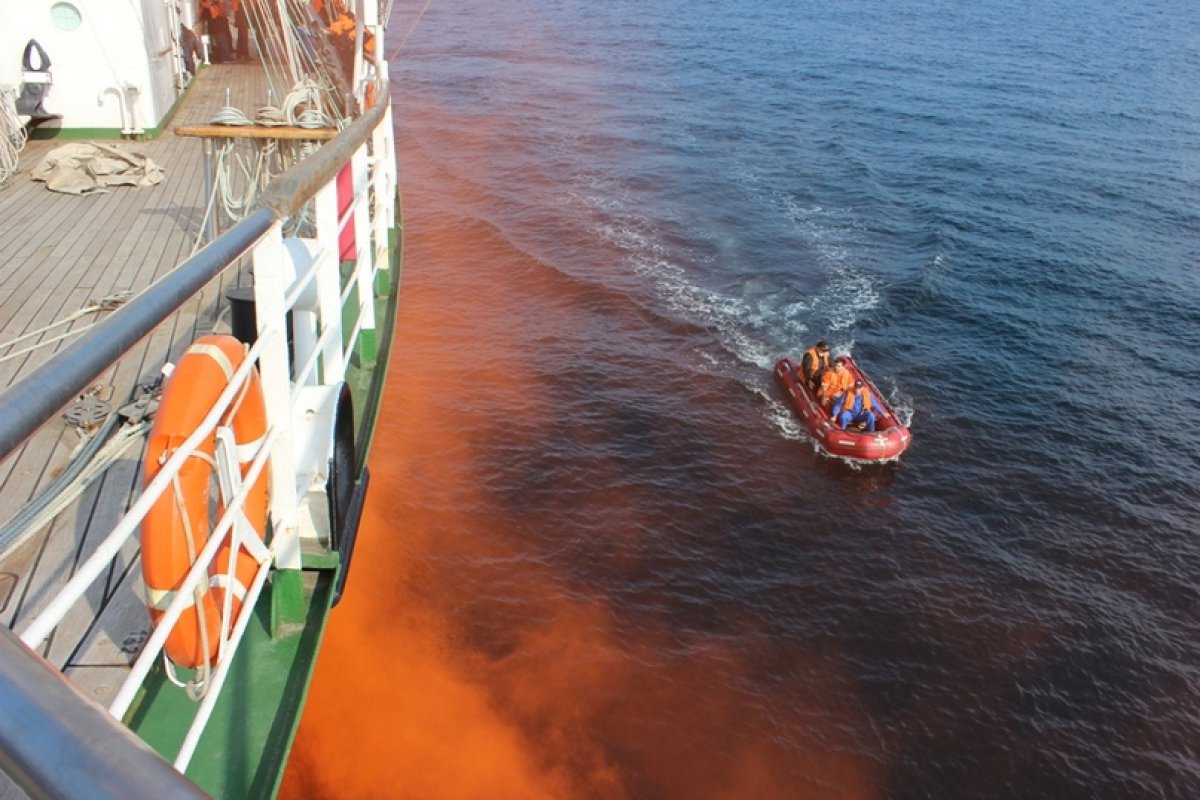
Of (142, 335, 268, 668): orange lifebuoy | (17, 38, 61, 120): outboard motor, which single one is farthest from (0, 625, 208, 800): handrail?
(17, 38, 61, 120): outboard motor

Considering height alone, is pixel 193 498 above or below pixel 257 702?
above

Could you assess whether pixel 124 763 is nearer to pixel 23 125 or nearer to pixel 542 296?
pixel 23 125

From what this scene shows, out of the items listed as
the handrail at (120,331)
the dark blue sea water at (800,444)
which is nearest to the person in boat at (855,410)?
the dark blue sea water at (800,444)

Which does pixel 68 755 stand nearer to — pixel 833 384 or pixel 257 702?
pixel 257 702

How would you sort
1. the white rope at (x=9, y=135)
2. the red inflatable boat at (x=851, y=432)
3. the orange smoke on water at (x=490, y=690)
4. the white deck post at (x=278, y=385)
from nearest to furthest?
1. the white deck post at (x=278, y=385)
2. the white rope at (x=9, y=135)
3. the orange smoke on water at (x=490, y=690)
4. the red inflatable boat at (x=851, y=432)

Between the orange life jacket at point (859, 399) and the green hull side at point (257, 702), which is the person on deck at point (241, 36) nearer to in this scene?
the orange life jacket at point (859, 399)

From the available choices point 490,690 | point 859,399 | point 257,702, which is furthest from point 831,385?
point 257,702

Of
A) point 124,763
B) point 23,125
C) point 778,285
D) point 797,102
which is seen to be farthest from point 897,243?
point 124,763
